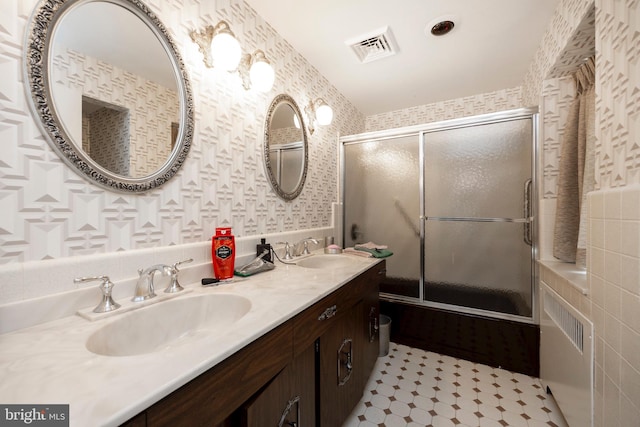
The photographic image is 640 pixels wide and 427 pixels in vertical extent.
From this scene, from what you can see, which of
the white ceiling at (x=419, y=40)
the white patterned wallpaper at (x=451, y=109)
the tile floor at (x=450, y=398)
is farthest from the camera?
the white patterned wallpaper at (x=451, y=109)

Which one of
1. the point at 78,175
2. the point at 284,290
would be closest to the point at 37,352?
the point at 78,175

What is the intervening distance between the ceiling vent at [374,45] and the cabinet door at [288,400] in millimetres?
1855

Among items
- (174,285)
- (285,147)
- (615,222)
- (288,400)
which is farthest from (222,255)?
(615,222)

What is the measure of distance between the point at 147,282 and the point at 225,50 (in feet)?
3.40

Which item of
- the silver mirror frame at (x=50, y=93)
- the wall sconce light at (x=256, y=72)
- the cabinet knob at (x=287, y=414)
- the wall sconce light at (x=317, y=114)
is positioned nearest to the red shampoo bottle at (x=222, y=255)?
the silver mirror frame at (x=50, y=93)

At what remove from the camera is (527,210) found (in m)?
1.67

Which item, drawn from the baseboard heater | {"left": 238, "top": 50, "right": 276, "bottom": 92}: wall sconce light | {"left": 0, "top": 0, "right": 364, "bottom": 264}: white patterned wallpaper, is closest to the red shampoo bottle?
{"left": 0, "top": 0, "right": 364, "bottom": 264}: white patterned wallpaper

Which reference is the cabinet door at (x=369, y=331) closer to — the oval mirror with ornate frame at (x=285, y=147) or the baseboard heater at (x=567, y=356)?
the oval mirror with ornate frame at (x=285, y=147)

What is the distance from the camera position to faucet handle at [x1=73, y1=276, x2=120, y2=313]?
0.73 meters

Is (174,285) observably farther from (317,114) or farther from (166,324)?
(317,114)

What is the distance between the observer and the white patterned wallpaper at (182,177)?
0.66m

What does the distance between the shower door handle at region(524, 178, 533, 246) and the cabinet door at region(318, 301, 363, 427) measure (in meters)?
1.30

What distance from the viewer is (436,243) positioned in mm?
1956

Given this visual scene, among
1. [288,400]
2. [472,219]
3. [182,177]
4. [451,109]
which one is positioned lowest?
[288,400]
